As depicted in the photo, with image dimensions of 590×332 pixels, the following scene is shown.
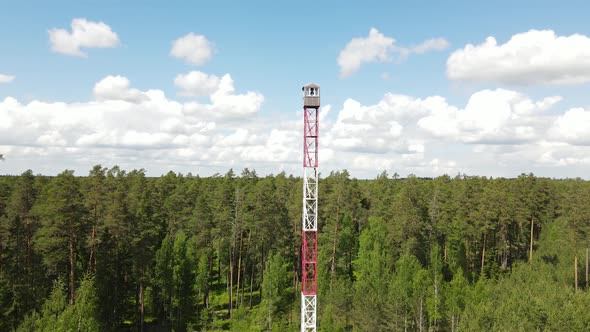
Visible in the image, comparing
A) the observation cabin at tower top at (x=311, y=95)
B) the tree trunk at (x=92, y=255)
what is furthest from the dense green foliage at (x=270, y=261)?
the observation cabin at tower top at (x=311, y=95)

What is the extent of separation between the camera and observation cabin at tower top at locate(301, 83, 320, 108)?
→ 33.3 metres

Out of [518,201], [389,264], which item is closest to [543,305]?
[389,264]

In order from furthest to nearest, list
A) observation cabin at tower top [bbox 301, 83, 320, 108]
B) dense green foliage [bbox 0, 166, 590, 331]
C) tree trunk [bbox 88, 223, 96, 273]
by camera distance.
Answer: tree trunk [bbox 88, 223, 96, 273]
dense green foliage [bbox 0, 166, 590, 331]
observation cabin at tower top [bbox 301, 83, 320, 108]

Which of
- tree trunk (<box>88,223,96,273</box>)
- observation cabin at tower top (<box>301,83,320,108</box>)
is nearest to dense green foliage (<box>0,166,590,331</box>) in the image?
tree trunk (<box>88,223,96,273</box>)

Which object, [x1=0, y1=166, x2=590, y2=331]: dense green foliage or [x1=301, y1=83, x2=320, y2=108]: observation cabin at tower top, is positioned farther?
[x1=0, y1=166, x2=590, y2=331]: dense green foliage

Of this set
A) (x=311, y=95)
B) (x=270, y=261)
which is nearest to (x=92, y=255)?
(x=270, y=261)

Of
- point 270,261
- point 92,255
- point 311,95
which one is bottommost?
point 270,261

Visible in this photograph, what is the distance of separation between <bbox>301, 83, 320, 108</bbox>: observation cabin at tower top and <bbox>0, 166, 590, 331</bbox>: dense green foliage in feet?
66.1

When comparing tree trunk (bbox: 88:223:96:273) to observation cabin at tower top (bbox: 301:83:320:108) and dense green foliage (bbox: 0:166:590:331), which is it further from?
observation cabin at tower top (bbox: 301:83:320:108)

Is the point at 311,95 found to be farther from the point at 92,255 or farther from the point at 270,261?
the point at 92,255

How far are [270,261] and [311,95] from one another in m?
24.3

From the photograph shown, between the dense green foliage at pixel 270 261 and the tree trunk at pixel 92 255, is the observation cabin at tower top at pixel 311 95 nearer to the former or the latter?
the dense green foliage at pixel 270 261

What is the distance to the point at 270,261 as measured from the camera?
5053 cm

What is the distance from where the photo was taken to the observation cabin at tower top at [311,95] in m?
33.3
